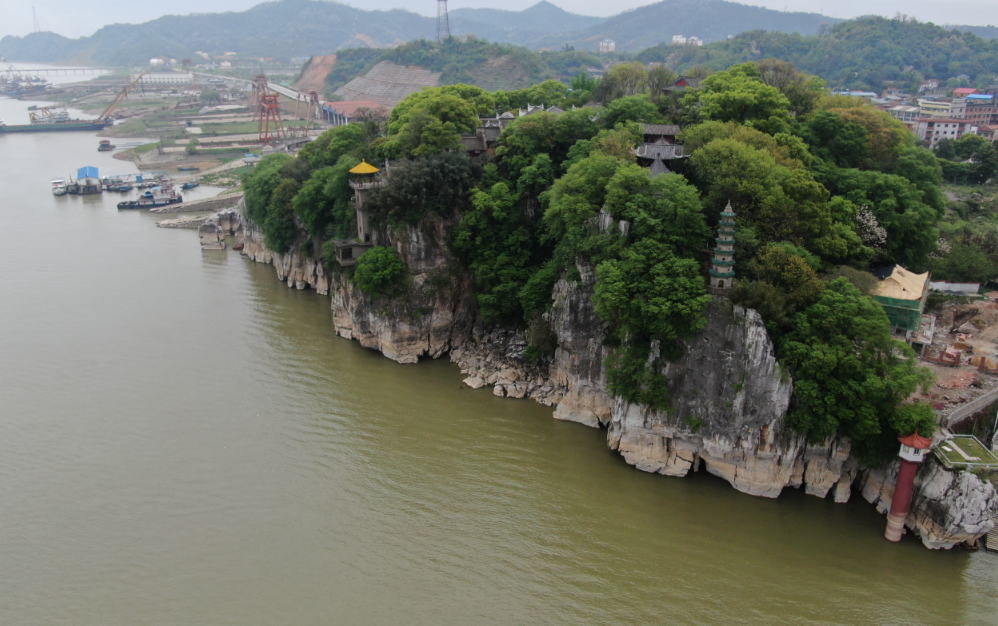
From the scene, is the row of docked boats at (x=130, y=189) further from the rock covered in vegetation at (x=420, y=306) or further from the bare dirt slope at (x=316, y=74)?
the bare dirt slope at (x=316, y=74)

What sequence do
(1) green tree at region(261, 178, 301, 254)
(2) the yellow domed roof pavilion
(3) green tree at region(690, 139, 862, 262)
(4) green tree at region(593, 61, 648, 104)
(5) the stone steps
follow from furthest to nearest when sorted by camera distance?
(4) green tree at region(593, 61, 648, 104) < (1) green tree at region(261, 178, 301, 254) < (2) the yellow domed roof pavilion < (3) green tree at region(690, 139, 862, 262) < (5) the stone steps

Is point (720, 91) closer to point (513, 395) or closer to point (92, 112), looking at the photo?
point (513, 395)

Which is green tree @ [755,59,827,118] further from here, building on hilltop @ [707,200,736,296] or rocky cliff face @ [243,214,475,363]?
rocky cliff face @ [243,214,475,363]

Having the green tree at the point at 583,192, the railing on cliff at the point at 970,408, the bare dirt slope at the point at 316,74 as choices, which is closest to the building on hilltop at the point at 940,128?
the railing on cliff at the point at 970,408

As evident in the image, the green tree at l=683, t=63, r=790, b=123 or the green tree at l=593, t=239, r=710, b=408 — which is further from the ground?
the green tree at l=683, t=63, r=790, b=123

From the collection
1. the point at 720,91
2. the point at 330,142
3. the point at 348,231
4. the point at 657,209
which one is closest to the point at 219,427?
the point at 348,231

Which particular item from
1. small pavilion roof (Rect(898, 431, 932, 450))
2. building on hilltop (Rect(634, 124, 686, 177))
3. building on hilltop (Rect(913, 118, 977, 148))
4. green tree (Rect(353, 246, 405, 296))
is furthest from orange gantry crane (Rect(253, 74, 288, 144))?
small pavilion roof (Rect(898, 431, 932, 450))

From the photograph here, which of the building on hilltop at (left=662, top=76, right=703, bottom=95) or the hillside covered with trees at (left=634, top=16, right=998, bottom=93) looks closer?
the building on hilltop at (left=662, top=76, right=703, bottom=95)
